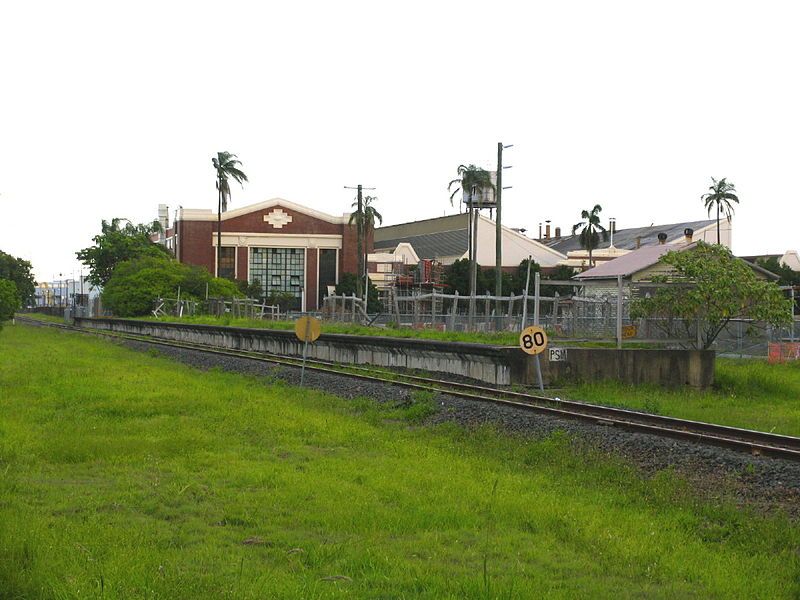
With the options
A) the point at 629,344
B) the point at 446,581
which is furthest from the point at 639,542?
the point at 629,344

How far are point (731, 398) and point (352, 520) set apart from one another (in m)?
14.9

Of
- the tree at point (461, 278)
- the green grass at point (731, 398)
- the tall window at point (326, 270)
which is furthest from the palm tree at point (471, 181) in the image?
the green grass at point (731, 398)

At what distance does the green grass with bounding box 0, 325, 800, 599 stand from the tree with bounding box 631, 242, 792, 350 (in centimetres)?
1180

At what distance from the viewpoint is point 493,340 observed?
95.2ft

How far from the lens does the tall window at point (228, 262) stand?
370ft

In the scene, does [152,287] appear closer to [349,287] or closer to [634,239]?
[349,287]

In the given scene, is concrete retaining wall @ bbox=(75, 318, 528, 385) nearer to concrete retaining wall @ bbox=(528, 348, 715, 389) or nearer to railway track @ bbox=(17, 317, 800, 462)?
railway track @ bbox=(17, 317, 800, 462)

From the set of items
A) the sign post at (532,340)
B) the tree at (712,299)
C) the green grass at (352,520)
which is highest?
the tree at (712,299)

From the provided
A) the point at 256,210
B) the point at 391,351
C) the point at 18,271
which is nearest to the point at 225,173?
the point at 256,210

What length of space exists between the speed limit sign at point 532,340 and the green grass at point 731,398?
5.05 ft

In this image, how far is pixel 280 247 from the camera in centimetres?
11400

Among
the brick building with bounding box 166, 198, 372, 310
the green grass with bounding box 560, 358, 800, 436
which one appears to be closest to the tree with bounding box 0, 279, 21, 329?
the brick building with bounding box 166, 198, 372, 310

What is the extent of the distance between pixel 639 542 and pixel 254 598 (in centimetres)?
348

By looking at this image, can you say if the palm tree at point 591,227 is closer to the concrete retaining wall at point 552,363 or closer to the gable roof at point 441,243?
the gable roof at point 441,243
